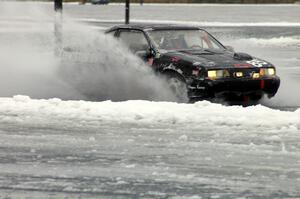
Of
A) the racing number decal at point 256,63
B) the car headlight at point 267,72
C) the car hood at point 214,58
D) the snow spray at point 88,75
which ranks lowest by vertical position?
the snow spray at point 88,75

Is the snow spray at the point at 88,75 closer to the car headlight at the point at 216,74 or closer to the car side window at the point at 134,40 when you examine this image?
the car side window at the point at 134,40

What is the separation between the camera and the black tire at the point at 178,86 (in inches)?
357

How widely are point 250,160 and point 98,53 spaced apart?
5200 millimetres

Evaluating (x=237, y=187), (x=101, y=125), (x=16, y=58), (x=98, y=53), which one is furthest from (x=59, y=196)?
(x=16, y=58)

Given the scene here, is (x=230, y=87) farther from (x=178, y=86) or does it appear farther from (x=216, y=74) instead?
(x=178, y=86)

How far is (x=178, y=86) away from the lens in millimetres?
9188

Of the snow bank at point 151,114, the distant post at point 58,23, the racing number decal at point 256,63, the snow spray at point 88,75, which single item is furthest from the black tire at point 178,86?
the distant post at point 58,23

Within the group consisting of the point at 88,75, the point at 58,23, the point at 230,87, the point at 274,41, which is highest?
the point at 58,23

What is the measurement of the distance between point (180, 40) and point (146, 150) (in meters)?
4.06

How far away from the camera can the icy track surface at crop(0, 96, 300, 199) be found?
4.94 metres

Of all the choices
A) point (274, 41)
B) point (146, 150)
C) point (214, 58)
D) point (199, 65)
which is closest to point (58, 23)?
point (214, 58)

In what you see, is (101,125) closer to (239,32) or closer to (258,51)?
(258,51)

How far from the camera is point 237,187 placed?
4953 mm

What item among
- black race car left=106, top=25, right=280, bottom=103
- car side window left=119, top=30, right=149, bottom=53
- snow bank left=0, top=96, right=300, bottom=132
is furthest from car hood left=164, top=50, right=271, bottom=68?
snow bank left=0, top=96, right=300, bottom=132
